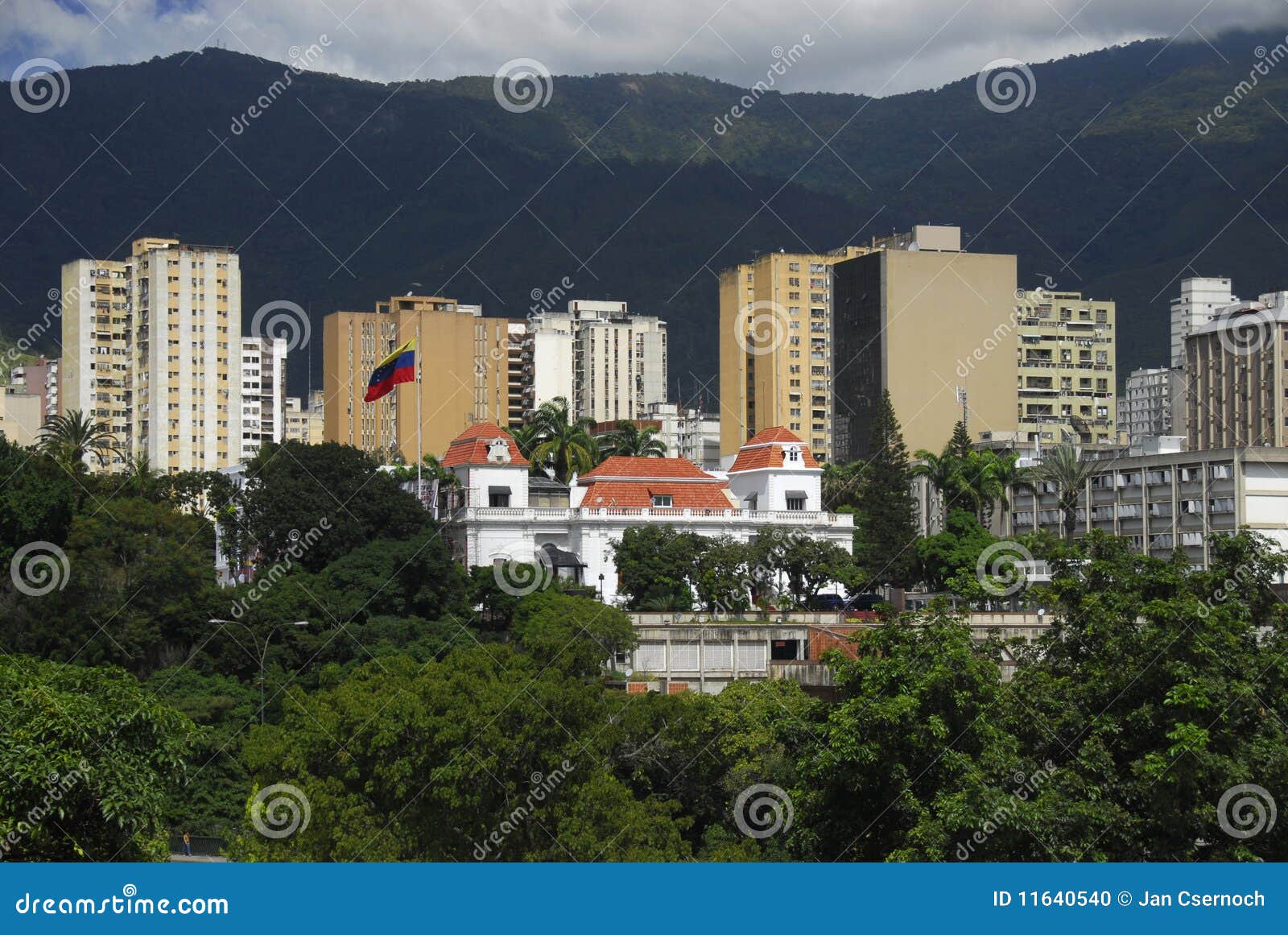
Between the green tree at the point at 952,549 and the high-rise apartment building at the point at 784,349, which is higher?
the high-rise apartment building at the point at 784,349

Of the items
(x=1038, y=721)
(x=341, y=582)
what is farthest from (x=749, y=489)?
(x=1038, y=721)

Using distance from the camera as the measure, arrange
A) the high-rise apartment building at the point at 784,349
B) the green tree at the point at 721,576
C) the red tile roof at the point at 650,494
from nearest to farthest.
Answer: the green tree at the point at 721,576, the red tile roof at the point at 650,494, the high-rise apartment building at the point at 784,349

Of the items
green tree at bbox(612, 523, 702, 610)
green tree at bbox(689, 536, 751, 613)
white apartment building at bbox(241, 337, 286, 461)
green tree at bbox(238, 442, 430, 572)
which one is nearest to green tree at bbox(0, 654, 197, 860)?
green tree at bbox(689, 536, 751, 613)

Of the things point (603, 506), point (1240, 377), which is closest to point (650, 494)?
point (603, 506)

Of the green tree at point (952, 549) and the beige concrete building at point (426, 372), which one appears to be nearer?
the green tree at point (952, 549)

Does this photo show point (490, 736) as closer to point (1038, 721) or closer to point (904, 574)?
point (1038, 721)

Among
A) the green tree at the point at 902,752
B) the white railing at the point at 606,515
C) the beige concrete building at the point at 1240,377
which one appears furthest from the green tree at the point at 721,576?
the beige concrete building at the point at 1240,377

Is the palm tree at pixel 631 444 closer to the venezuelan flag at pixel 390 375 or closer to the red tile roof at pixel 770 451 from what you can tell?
the red tile roof at pixel 770 451
